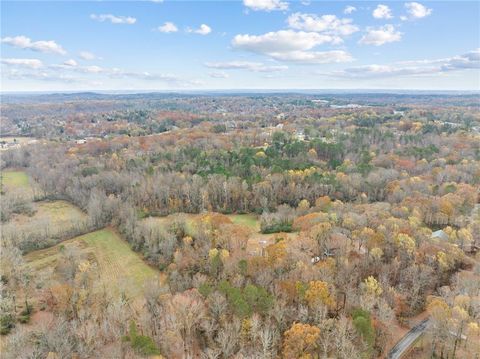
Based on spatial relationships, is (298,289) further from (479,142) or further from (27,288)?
(479,142)

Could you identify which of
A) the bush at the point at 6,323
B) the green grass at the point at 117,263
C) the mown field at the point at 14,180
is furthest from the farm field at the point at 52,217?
the bush at the point at 6,323

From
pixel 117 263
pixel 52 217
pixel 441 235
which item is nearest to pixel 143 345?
pixel 117 263

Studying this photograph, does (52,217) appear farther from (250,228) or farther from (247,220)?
(250,228)

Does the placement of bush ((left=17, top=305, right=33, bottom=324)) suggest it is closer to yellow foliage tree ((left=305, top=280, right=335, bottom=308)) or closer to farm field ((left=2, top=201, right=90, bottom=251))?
farm field ((left=2, top=201, right=90, bottom=251))

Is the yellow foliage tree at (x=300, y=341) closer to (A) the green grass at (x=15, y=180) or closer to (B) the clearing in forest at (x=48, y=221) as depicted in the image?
(B) the clearing in forest at (x=48, y=221)

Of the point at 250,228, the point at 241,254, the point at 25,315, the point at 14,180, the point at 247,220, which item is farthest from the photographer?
the point at 14,180

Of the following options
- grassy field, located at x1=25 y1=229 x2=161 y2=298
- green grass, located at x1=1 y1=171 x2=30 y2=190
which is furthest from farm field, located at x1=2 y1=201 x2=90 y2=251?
green grass, located at x1=1 y1=171 x2=30 y2=190
